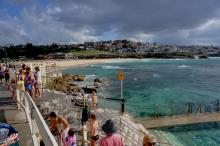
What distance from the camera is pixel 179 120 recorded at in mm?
20969

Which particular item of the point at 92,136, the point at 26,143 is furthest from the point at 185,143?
the point at 26,143

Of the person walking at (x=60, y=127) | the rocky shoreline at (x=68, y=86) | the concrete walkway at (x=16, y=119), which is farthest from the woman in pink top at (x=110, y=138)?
the rocky shoreline at (x=68, y=86)

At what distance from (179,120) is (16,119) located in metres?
13.4

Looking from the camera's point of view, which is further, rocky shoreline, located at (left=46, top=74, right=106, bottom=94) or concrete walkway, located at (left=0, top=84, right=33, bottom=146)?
rocky shoreline, located at (left=46, top=74, right=106, bottom=94)

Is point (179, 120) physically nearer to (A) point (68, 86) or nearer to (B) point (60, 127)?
(B) point (60, 127)

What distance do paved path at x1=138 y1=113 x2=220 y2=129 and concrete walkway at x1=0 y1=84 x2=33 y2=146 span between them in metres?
9.44

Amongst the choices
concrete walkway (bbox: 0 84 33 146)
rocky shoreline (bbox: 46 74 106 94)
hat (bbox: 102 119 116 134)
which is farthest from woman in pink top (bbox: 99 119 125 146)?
rocky shoreline (bbox: 46 74 106 94)

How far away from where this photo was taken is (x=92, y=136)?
334 inches

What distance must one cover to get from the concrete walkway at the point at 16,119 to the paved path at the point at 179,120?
944cm

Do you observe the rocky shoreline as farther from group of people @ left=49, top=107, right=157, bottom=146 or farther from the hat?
the hat

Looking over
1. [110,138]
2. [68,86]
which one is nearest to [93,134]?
[110,138]

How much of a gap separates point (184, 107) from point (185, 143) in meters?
10.6

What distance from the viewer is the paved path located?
791 inches

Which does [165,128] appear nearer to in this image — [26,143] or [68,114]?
[68,114]
